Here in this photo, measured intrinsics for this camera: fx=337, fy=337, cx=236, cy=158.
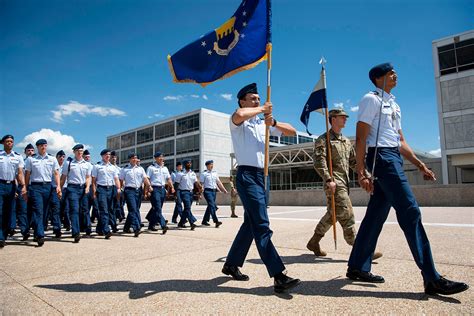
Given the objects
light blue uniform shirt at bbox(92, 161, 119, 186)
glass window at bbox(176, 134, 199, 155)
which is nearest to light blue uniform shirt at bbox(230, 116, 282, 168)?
light blue uniform shirt at bbox(92, 161, 119, 186)

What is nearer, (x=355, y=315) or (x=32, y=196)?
(x=355, y=315)

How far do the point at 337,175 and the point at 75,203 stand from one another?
17.8 ft

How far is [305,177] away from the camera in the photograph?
40.0 meters

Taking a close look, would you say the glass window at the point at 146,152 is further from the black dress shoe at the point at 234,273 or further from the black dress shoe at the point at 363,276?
the black dress shoe at the point at 363,276

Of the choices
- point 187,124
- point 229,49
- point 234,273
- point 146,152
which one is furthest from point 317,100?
Result: point 146,152

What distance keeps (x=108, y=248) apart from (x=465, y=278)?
5168 millimetres

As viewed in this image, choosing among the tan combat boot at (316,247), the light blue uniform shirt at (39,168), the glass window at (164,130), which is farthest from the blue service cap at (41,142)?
the glass window at (164,130)

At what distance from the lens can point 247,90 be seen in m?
3.60

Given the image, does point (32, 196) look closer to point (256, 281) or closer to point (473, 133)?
point (256, 281)

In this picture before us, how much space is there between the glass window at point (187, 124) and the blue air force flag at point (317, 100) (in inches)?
1743

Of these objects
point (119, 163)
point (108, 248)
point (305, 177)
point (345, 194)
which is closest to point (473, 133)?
point (305, 177)

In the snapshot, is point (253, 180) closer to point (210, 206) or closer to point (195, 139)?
point (210, 206)

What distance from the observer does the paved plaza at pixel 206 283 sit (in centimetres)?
261

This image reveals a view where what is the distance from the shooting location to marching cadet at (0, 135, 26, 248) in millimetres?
6484
